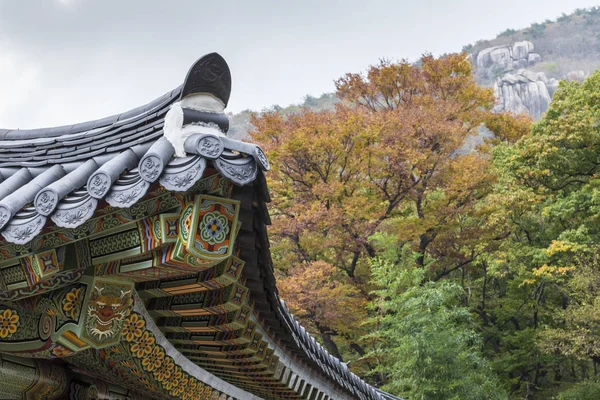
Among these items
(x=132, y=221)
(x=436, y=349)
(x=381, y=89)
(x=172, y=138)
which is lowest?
(x=436, y=349)

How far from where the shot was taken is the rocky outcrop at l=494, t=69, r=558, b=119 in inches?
2376

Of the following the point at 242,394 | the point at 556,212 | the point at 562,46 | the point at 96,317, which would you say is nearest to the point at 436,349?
the point at 556,212

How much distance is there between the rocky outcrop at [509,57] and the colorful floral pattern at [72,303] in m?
73.0

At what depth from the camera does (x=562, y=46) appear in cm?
7588

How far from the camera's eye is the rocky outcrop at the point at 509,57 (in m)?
71.0

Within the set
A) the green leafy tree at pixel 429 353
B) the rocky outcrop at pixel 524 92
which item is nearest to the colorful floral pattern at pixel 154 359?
the green leafy tree at pixel 429 353

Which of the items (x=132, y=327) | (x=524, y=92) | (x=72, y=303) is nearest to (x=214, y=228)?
(x=72, y=303)

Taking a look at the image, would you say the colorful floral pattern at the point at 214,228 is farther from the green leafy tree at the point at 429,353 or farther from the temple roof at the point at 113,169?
the green leafy tree at the point at 429,353

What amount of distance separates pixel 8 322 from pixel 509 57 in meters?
74.8

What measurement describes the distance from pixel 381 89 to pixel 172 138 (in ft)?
68.1

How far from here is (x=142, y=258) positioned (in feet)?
9.18

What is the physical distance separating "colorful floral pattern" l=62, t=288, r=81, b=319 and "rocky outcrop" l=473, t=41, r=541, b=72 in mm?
73045

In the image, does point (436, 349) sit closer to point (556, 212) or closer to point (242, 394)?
point (556, 212)

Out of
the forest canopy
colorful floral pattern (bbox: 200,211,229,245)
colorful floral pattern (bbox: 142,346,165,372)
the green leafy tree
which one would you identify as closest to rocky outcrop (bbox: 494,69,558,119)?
the forest canopy
